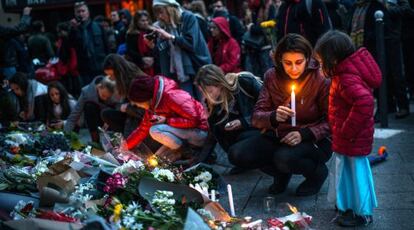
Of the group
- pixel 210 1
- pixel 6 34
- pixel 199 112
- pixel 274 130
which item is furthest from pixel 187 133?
pixel 210 1

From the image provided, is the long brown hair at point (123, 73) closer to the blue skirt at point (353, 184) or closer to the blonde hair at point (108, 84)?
the blonde hair at point (108, 84)

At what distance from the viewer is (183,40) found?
24.5 ft

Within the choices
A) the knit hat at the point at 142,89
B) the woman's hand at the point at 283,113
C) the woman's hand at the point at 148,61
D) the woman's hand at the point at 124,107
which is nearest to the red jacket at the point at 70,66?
the woman's hand at the point at 148,61

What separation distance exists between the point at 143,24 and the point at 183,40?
1843mm

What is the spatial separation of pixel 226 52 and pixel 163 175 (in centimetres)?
429

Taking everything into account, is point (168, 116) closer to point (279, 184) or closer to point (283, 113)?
point (279, 184)

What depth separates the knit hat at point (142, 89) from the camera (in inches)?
252

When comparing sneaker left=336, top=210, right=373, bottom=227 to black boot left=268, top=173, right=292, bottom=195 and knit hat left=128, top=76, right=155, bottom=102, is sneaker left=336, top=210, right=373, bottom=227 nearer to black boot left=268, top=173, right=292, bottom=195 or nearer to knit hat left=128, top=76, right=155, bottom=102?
black boot left=268, top=173, right=292, bottom=195

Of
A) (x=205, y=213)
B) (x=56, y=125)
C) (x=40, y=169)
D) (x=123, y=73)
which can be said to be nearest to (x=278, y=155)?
(x=205, y=213)

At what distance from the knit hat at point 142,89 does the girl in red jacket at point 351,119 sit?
2342mm

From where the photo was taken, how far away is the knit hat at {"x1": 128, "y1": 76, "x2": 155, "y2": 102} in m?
6.41

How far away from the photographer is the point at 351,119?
4.27 meters

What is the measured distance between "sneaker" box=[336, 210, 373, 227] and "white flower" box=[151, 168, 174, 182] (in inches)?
48.5

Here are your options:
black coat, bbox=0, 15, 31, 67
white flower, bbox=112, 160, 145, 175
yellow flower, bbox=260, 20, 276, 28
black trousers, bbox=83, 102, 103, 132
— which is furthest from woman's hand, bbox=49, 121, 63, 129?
white flower, bbox=112, 160, 145, 175
